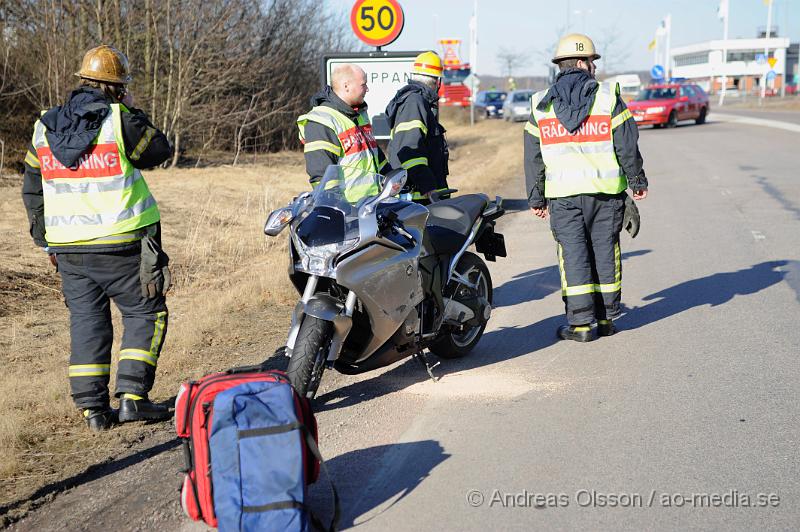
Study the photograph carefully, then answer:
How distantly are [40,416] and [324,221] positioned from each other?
2.15 metres

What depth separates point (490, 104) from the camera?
5391 centimetres

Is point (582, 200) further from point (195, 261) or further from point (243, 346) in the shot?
point (195, 261)

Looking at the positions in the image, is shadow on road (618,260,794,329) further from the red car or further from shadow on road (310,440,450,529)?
the red car

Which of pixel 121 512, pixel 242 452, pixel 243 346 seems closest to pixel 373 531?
Answer: pixel 242 452

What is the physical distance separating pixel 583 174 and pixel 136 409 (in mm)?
3604

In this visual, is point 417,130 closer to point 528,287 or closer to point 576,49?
point 576,49

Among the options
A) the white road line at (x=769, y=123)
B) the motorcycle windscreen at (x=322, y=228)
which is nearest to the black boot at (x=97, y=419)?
the motorcycle windscreen at (x=322, y=228)

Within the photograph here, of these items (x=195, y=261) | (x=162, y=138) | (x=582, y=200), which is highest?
(x=162, y=138)

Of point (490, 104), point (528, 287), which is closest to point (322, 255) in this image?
point (528, 287)

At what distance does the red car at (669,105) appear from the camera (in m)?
35.8

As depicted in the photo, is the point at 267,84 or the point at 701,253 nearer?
the point at 701,253

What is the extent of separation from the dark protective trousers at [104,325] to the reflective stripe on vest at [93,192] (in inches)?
5.6

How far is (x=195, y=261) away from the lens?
11609 millimetres

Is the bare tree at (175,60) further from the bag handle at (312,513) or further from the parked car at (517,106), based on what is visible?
the parked car at (517,106)
